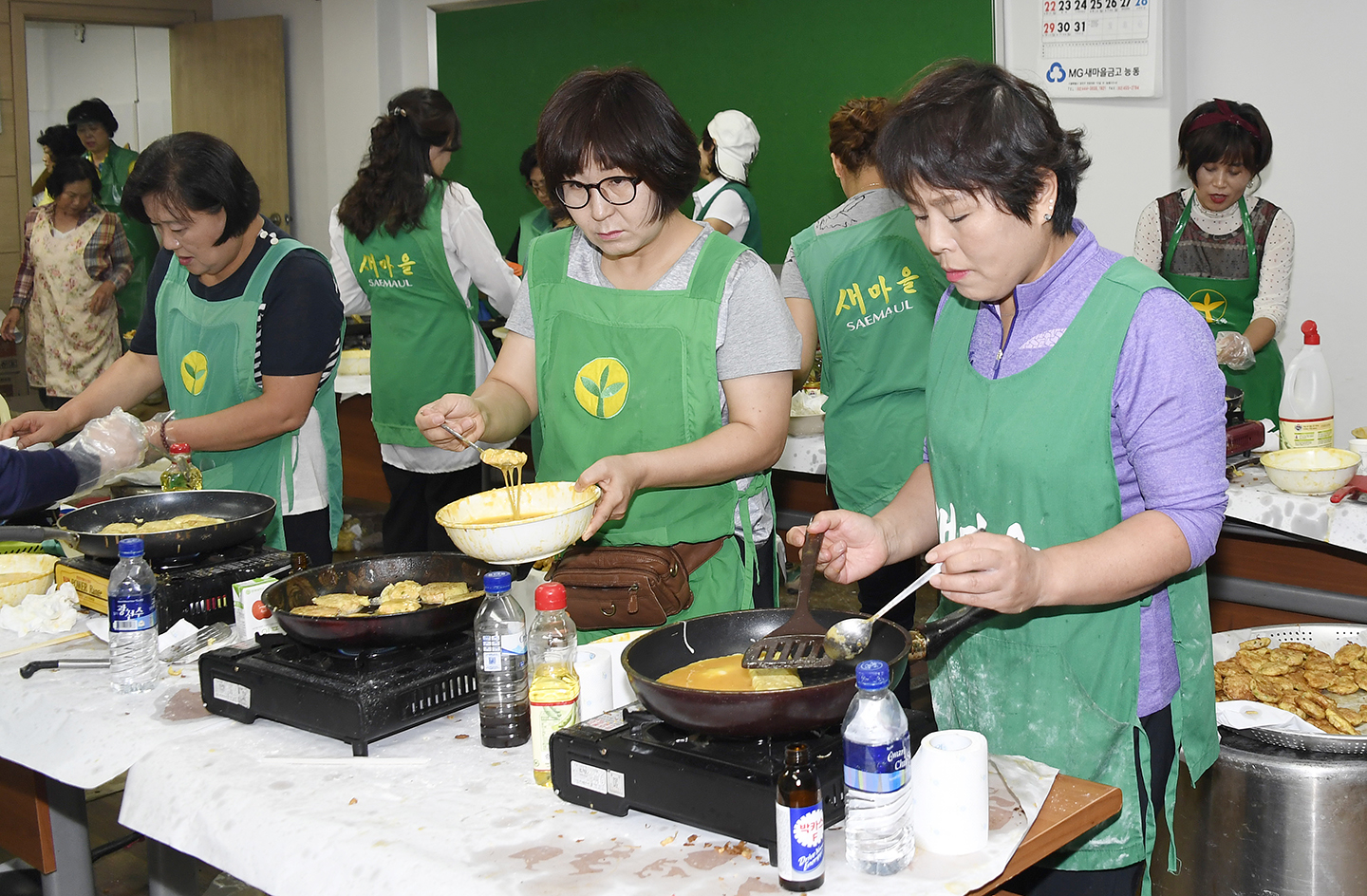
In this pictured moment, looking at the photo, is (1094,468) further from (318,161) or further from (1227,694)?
(318,161)

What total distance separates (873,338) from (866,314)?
0.07m

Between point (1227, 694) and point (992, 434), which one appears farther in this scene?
point (1227, 694)

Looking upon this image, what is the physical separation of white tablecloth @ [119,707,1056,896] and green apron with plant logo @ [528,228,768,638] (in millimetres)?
604

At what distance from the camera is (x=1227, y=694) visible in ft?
8.40

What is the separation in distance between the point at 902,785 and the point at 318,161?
8.28 metres

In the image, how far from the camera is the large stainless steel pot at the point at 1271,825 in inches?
89.0

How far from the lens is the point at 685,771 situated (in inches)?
56.2

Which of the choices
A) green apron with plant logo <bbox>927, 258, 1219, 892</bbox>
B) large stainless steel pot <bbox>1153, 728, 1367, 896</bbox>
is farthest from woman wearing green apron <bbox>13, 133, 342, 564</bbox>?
large stainless steel pot <bbox>1153, 728, 1367, 896</bbox>

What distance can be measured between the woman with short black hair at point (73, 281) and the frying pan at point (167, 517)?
15.4ft

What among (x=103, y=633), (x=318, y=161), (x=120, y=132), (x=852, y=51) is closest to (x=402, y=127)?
(x=103, y=633)

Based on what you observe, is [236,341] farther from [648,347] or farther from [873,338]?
[873,338]

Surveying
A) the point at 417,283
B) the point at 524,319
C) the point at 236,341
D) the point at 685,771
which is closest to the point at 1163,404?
the point at 685,771

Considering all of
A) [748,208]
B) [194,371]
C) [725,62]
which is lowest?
[194,371]

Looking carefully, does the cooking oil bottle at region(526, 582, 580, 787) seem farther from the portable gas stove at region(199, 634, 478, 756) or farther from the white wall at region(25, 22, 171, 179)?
the white wall at region(25, 22, 171, 179)
